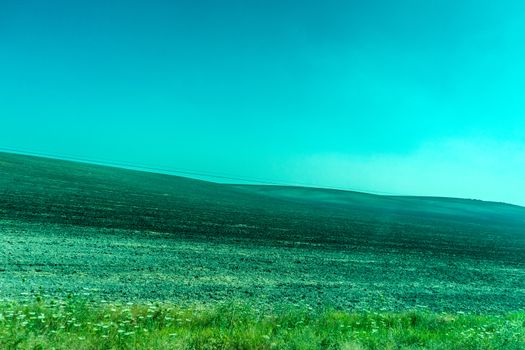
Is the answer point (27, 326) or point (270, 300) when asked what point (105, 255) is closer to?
point (270, 300)

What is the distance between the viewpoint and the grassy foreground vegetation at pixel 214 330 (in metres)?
7.16

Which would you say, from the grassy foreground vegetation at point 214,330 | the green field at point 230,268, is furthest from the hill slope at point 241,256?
the grassy foreground vegetation at point 214,330

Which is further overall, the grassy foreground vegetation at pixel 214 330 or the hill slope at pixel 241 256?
the hill slope at pixel 241 256

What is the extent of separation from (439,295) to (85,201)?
93.3ft

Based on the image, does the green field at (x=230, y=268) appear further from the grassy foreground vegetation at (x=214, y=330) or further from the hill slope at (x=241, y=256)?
the grassy foreground vegetation at (x=214, y=330)

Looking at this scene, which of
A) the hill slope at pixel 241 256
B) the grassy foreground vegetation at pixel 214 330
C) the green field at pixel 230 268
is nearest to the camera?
the grassy foreground vegetation at pixel 214 330

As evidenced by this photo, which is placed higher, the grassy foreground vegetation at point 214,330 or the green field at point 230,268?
the grassy foreground vegetation at point 214,330

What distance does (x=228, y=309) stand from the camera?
1002cm

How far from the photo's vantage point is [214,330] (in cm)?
862

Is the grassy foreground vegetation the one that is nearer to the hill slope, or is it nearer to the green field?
the green field

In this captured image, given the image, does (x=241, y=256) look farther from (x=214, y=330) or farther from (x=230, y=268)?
(x=214, y=330)

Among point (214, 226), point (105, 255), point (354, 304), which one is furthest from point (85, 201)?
point (354, 304)

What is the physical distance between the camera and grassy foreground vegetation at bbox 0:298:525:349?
282 inches

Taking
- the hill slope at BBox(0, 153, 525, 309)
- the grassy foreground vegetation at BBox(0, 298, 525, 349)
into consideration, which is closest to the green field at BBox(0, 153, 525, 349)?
the hill slope at BBox(0, 153, 525, 309)
